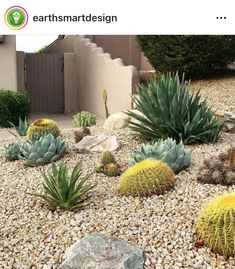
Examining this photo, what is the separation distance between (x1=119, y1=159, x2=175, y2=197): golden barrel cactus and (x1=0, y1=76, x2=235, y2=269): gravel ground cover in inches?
3.2

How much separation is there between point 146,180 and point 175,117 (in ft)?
7.80

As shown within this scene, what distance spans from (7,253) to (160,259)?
1.38 meters

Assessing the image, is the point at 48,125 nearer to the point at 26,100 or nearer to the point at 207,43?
the point at 207,43

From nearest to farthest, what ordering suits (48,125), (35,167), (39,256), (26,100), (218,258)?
(218,258)
(39,256)
(35,167)
(48,125)
(26,100)

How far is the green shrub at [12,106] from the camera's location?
1388 centimetres

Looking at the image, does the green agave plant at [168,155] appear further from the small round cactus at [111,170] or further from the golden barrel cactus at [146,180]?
the golden barrel cactus at [146,180]

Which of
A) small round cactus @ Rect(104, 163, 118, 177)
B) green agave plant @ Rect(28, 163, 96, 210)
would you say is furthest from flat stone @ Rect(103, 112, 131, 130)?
green agave plant @ Rect(28, 163, 96, 210)

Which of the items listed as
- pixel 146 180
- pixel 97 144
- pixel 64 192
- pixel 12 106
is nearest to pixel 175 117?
pixel 97 144

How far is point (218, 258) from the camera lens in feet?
13.5

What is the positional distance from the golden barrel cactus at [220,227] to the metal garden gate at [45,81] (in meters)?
13.5

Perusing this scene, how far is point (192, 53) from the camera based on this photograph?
12391mm

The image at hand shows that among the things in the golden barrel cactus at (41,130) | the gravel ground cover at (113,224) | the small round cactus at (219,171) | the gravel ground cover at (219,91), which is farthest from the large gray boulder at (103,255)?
the gravel ground cover at (219,91)

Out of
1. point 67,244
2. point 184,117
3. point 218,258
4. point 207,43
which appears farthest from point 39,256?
point 207,43

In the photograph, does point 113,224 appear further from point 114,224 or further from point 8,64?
point 8,64
